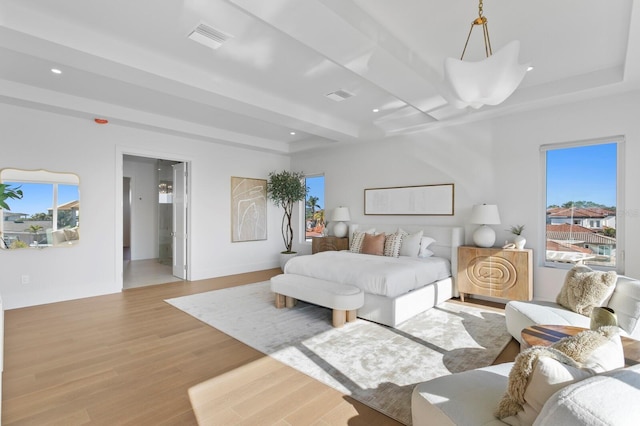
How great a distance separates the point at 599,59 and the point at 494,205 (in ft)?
6.50

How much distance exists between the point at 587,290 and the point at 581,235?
1756 mm

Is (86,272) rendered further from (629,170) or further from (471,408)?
(629,170)

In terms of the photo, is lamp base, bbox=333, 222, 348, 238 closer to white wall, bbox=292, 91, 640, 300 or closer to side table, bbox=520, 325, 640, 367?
white wall, bbox=292, 91, 640, 300

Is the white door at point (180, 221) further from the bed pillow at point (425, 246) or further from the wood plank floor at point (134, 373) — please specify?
the bed pillow at point (425, 246)

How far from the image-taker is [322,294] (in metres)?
3.76

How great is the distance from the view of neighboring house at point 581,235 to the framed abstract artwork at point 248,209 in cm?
541

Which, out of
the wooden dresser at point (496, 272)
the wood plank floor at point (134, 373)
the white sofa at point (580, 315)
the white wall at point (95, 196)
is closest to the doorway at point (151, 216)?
the white wall at point (95, 196)

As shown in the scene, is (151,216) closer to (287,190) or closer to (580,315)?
(287,190)

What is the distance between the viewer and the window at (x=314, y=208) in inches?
292

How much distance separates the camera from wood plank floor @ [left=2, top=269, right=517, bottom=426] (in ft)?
6.93

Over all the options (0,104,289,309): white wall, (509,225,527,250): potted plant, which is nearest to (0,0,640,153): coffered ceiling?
(0,104,289,309): white wall

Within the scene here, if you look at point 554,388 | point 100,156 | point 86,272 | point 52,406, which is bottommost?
point 52,406

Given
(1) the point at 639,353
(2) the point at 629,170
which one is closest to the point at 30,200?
(1) the point at 639,353

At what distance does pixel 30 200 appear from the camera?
450cm
